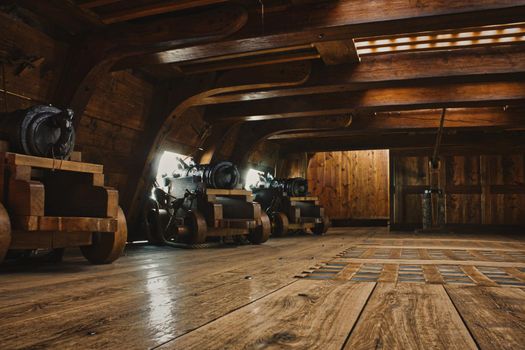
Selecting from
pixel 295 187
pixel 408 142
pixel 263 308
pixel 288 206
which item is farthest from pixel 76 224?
pixel 408 142

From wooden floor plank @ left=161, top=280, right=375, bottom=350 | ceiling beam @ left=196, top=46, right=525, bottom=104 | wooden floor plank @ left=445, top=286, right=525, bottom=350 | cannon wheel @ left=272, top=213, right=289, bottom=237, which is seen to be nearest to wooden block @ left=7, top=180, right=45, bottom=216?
wooden floor plank @ left=161, top=280, right=375, bottom=350

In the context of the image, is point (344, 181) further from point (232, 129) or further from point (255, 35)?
point (255, 35)

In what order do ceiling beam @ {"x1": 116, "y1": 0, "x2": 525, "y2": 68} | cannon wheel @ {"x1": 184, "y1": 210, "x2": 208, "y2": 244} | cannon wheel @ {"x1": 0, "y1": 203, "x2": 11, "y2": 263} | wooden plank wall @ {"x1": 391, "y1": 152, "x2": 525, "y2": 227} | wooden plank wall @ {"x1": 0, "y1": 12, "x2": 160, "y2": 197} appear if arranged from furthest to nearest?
wooden plank wall @ {"x1": 391, "y1": 152, "x2": 525, "y2": 227} < cannon wheel @ {"x1": 184, "y1": 210, "x2": 208, "y2": 244} < wooden plank wall @ {"x1": 0, "y1": 12, "x2": 160, "y2": 197} < ceiling beam @ {"x1": 116, "y1": 0, "x2": 525, "y2": 68} < cannon wheel @ {"x1": 0, "y1": 203, "x2": 11, "y2": 263}

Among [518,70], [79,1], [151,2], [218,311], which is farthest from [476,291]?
[518,70]

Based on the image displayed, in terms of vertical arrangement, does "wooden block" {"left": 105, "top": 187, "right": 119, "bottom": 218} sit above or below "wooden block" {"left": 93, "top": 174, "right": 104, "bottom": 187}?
below

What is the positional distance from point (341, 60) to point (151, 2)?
2396mm

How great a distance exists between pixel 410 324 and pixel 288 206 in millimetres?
6986

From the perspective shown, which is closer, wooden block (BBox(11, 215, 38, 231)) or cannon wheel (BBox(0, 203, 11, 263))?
cannon wheel (BBox(0, 203, 11, 263))

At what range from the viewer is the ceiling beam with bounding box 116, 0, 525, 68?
152 inches

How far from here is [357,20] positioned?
404cm

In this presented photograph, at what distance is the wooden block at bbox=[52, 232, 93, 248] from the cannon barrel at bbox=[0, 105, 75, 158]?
518 millimetres

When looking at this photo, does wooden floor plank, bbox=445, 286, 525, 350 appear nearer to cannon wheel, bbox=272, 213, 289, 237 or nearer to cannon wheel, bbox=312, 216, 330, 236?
cannon wheel, bbox=272, 213, 289, 237

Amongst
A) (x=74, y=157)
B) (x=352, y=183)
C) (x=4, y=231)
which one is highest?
(x=352, y=183)

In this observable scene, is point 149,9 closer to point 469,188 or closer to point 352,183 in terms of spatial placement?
point 469,188
